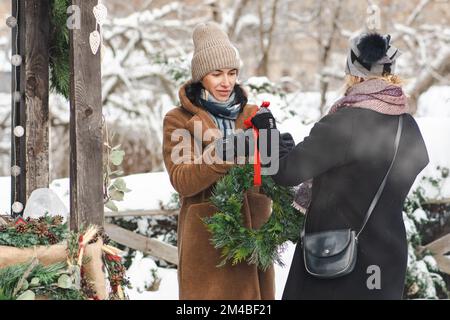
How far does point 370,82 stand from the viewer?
3232 millimetres

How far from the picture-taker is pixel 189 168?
3.61 metres

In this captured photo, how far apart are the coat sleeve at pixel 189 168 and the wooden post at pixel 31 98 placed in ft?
2.19

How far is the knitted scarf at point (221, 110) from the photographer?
3859mm

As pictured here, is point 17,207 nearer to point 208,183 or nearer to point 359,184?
point 208,183

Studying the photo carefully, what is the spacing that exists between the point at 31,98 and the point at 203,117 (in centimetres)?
86

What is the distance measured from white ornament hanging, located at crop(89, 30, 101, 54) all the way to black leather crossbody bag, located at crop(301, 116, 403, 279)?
1.15 meters

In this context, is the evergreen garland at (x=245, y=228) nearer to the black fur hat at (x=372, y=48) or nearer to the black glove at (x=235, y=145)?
the black glove at (x=235, y=145)

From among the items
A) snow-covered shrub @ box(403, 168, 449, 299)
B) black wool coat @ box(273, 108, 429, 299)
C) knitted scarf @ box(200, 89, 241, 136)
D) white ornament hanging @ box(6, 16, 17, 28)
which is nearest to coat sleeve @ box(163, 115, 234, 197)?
knitted scarf @ box(200, 89, 241, 136)

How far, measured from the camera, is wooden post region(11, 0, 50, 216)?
3953mm

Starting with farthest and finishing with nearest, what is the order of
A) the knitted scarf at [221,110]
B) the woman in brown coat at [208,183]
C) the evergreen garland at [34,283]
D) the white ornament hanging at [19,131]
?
the white ornament hanging at [19,131], the knitted scarf at [221,110], the woman in brown coat at [208,183], the evergreen garland at [34,283]

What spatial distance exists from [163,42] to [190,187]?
7952 mm

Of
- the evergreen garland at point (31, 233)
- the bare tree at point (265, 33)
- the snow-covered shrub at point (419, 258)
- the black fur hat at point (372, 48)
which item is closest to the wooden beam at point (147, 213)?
the snow-covered shrub at point (419, 258)

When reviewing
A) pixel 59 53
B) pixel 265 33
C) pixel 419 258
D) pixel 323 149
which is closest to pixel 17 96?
pixel 59 53
